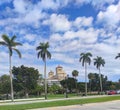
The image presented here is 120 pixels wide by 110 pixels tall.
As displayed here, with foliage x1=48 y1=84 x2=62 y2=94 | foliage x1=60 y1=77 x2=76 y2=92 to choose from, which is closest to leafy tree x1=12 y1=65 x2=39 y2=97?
foliage x1=48 y1=84 x2=62 y2=94

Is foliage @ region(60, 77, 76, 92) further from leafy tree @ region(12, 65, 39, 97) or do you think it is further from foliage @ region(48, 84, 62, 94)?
leafy tree @ region(12, 65, 39, 97)

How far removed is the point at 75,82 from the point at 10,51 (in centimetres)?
8315

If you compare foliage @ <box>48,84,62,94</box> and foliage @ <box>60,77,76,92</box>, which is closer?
foliage @ <box>48,84,62,94</box>

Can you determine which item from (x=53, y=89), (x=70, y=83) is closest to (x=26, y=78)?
(x=53, y=89)

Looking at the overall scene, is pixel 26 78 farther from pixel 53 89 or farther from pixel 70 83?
pixel 70 83

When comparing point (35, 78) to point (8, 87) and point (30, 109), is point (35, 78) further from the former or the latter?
point (30, 109)

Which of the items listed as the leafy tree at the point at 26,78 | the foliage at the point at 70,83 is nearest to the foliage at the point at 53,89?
the foliage at the point at 70,83

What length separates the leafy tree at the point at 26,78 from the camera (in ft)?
390

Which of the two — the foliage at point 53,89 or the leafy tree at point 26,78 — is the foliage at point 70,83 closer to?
the foliage at point 53,89

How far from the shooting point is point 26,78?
4759 inches

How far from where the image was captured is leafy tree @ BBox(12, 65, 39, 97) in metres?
119

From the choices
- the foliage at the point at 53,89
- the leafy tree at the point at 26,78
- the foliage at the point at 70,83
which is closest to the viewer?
the leafy tree at the point at 26,78

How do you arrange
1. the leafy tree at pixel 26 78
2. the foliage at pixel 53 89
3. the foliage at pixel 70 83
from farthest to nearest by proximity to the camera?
1. the foliage at pixel 70 83
2. the foliage at pixel 53 89
3. the leafy tree at pixel 26 78

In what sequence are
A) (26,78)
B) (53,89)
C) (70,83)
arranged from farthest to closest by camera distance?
(70,83) < (53,89) < (26,78)
